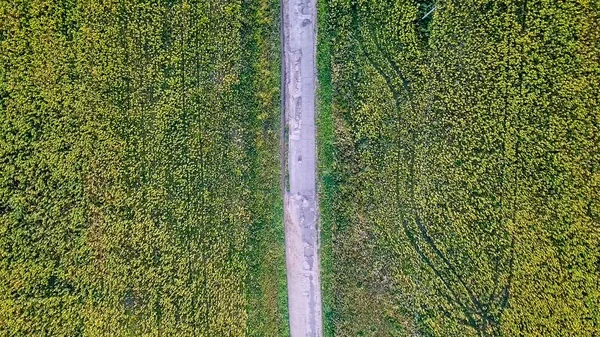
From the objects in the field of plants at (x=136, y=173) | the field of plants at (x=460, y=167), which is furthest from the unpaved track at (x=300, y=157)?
the field of plants at (x=136, y=173)

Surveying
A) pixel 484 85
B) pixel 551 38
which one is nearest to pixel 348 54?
pixel 484 85

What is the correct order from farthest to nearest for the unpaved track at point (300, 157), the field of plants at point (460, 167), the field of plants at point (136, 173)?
the unpaved track at point (300, 157) < the field of plants at point (136, 173) < the field of plants at point (460, 167)

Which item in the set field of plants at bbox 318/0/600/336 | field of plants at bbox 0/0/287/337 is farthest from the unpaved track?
field of plants at bbox 0/0/287/337

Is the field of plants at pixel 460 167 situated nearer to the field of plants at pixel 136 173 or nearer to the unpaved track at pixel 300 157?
the unpaved track at pixel 300 157

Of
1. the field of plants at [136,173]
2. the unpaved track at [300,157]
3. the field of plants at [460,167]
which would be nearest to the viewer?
the field of plants at [460,167]

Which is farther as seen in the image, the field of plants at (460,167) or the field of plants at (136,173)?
the field of plants at (136,173)

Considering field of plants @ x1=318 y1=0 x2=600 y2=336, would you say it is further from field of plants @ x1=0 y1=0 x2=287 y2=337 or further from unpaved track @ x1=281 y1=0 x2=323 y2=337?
field of plants @ x1=0 y1=0 x2=287 y2=337

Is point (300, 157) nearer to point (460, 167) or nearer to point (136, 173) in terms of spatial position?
point (460, 167)

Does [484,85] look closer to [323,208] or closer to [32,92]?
[323,208]
